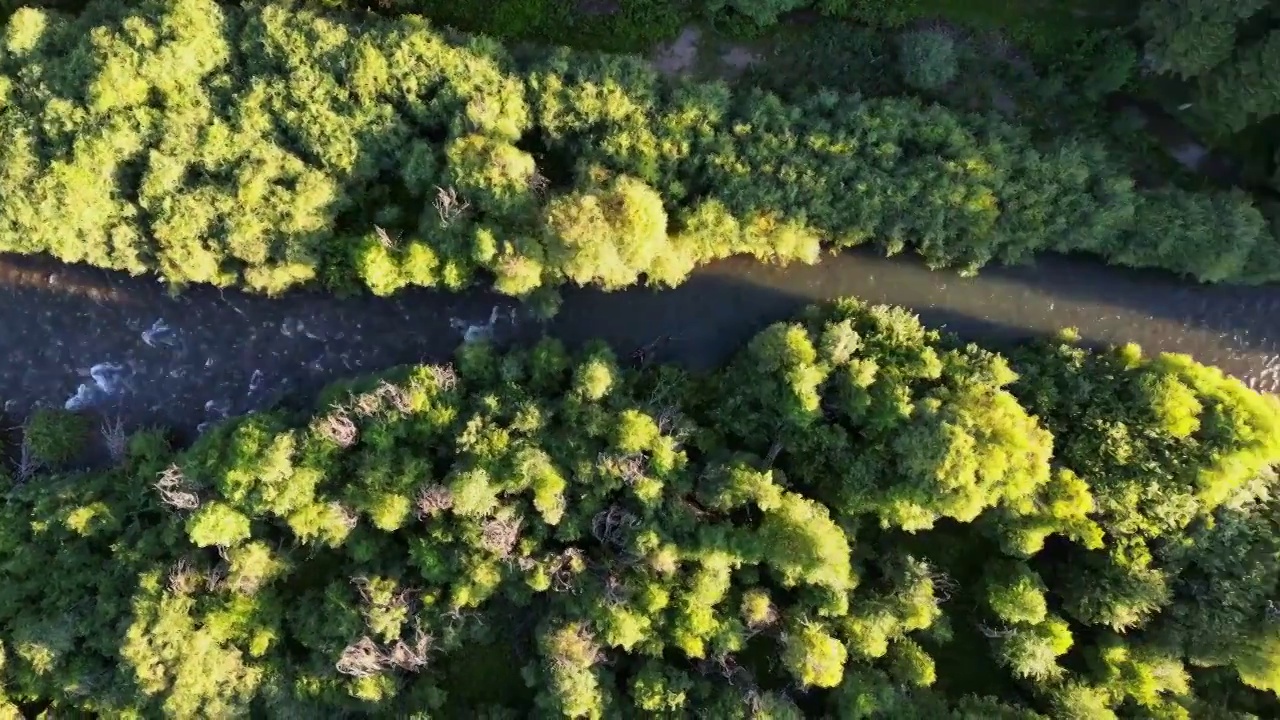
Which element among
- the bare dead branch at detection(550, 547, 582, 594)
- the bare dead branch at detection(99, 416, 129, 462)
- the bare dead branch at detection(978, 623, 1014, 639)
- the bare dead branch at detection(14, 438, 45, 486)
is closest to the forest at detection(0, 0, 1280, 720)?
A: the bare dead branch at detection(550, 547, 582, 594)

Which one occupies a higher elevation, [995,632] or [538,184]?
[538,184]

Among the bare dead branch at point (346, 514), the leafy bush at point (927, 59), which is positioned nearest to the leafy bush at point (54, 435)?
the bare dead branch at point (346, 514)

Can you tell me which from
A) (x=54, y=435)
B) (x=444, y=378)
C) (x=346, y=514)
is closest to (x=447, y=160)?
(x=444, y=378)

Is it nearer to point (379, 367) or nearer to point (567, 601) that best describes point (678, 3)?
point (379, 367)

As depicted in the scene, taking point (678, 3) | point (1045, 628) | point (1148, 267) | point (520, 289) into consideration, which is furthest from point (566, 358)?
point (1148, 267)

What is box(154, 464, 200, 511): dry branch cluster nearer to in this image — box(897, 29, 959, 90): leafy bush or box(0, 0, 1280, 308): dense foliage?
box(0, 0, 1280, 308): dense foliage

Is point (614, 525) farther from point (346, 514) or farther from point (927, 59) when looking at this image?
point (927, 59)
